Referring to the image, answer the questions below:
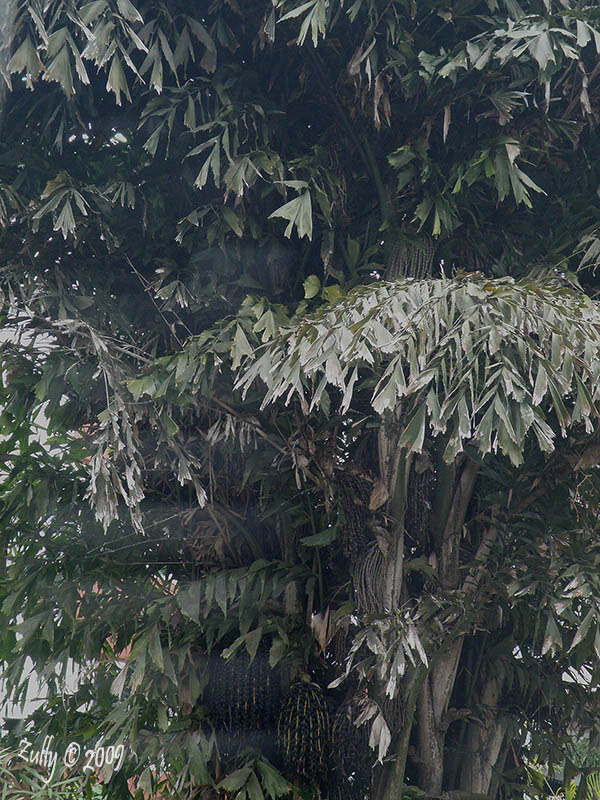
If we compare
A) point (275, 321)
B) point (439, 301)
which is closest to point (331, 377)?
point (439, 301)

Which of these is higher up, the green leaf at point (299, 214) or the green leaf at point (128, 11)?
the green leaf at point (128, 11)

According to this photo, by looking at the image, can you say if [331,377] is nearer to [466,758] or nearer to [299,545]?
[299,545]

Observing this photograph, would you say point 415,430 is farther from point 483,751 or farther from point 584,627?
point 483,751

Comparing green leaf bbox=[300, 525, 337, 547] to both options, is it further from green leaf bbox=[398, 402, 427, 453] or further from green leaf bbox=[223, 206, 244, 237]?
green leaf bbox=[223, 206, 244, 237]

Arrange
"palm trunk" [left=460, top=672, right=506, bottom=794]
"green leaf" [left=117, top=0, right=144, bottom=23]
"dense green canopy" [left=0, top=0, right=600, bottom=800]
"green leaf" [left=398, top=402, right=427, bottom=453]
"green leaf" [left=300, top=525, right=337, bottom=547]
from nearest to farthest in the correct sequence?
"green leaf" [left=398, top=402, right=427, bottom=453] < "green leaf" [left=117, top=0, right=144, bottom=23] < "dense green canopy" [left=0, top=0, right=600, bottom=800] < "green leaf" [left=300, top=525, right=337, bottom=547] < "palm trunk" [left=460, top=672, right=506, bottom=794]

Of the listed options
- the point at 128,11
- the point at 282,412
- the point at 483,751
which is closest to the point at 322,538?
the point at 282,412

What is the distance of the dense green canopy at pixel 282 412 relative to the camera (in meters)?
2.16

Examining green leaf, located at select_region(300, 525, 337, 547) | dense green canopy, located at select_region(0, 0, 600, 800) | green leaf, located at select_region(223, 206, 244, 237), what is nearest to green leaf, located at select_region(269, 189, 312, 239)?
dense green canopy, located at select_region(0, 0, 600, 800)

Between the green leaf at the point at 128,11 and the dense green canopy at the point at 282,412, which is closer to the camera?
the green leaf at the point at 128,11

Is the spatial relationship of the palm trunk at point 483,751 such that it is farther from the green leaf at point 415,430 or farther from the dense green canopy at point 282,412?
the green leaf at point 415,430

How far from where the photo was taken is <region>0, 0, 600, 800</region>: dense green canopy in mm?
2164

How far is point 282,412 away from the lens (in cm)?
241

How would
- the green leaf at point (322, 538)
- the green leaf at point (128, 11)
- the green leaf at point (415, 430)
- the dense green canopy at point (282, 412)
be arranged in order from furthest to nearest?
the green leaf at point (322, 538), the dense green canopy at point (282, 412), the green leaf at point (128, 11), the green leaf at point (415, 430)

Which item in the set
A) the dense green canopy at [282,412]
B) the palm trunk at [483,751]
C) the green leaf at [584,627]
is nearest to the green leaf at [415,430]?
the dense green canopy at [282,412]
